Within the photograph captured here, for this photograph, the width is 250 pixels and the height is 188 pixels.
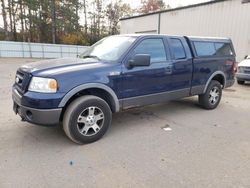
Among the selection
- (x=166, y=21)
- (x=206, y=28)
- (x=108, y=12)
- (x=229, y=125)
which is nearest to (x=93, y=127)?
(x=229, y=125)

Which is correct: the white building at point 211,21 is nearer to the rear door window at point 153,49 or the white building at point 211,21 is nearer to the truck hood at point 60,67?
the rear door window at point 153,49

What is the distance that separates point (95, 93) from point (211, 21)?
1471 centimetres

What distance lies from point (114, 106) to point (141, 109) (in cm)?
187

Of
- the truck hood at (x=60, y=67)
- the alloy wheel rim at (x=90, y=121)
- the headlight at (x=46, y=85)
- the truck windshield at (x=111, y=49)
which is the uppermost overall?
the truck windshield at (x=111, y=49)

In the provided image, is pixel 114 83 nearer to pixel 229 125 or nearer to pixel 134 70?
pixel 134 70

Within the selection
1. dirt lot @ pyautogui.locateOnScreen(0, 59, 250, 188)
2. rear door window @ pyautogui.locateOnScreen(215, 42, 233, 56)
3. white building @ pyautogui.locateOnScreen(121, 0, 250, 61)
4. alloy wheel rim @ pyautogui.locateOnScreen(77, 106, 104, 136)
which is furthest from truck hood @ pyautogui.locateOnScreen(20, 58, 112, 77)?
white building @ pyautogui.locateOnScreen(121, 0, 250, 61)

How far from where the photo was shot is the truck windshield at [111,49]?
13.7 ft

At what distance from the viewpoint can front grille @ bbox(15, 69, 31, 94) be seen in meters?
3.49

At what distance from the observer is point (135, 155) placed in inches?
134

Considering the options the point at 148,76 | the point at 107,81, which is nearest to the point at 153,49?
the point at 148,76

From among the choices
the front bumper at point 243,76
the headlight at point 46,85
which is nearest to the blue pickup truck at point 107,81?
the headlight at point 46,85

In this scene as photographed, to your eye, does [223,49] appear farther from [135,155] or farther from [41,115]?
[41,115]

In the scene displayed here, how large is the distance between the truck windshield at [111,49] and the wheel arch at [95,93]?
1.97ft

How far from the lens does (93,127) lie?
12.5 feet
